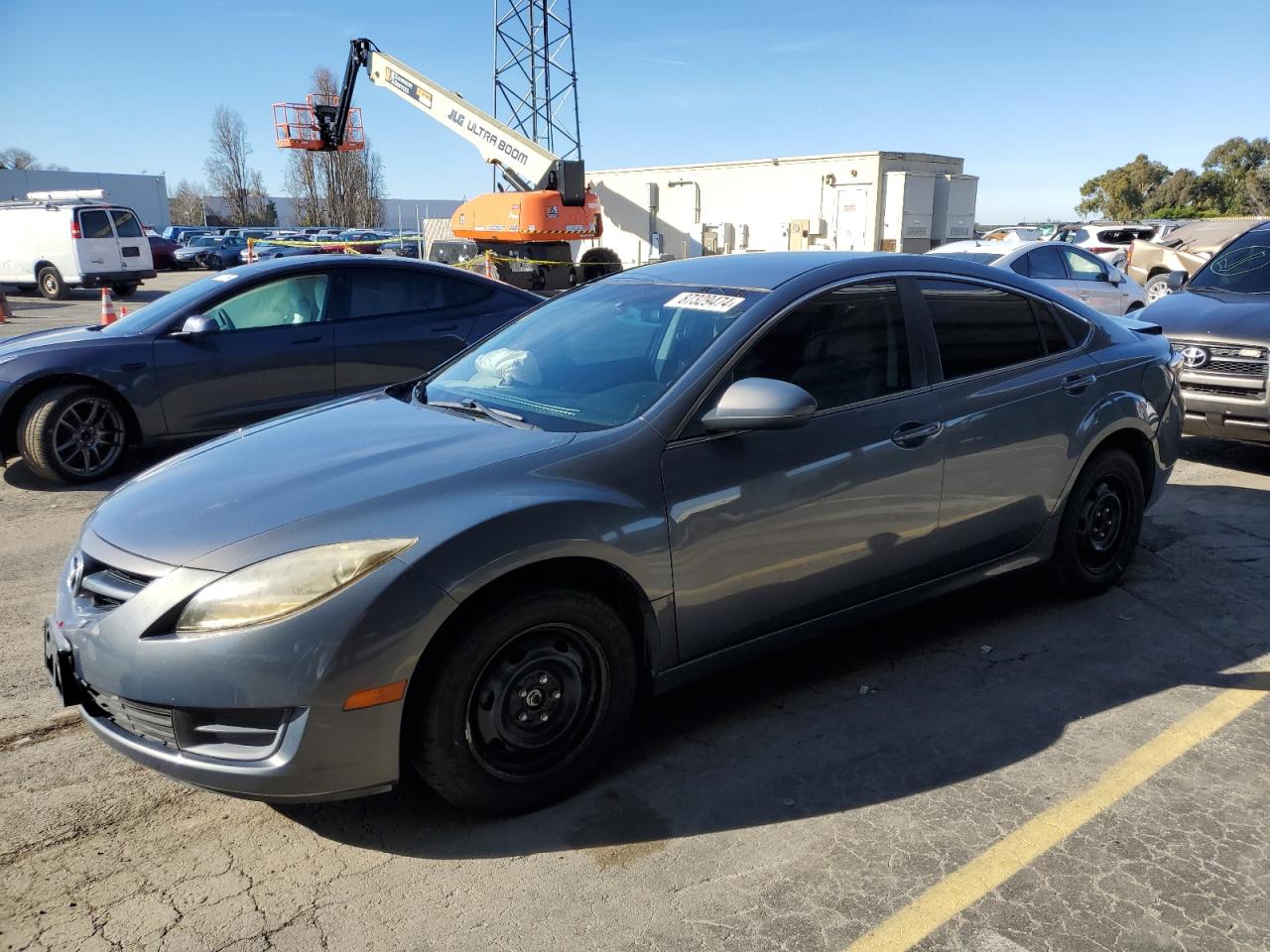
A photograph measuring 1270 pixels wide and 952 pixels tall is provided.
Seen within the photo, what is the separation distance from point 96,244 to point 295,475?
75.7 feet

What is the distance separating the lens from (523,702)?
112 inches

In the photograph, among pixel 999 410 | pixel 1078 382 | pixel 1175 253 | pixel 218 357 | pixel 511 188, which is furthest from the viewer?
pixel 511 188

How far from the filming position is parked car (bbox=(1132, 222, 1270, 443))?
6945 mm

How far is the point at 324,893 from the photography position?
2.61 metres

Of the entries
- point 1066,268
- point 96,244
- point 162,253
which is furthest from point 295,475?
point 162,253

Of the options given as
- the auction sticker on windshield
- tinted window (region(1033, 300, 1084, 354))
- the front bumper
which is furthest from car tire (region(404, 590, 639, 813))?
tinted window (region(1033, 300, 1084, 354))

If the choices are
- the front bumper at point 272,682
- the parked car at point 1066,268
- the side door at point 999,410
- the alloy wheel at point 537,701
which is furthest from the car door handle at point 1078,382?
the parked car at point 1066,268

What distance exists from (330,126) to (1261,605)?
871 inches

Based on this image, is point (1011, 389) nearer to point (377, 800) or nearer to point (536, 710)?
point (536, 710)

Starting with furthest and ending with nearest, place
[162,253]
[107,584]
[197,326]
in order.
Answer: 1. [162,253]
2. [197,326]
3. [107,584]

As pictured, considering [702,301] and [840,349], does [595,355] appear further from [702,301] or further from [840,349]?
[840,349]

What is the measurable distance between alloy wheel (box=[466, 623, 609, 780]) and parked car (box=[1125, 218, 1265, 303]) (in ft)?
52.3

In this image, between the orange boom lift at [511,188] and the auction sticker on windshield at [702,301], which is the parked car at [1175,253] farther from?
the auction sticker on windshield at [702,301]

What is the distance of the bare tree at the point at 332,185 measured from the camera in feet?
198
